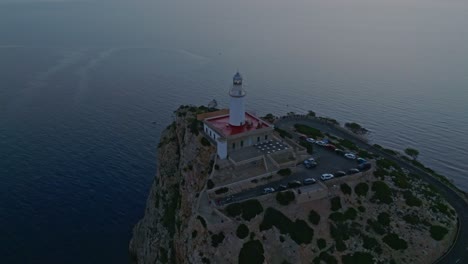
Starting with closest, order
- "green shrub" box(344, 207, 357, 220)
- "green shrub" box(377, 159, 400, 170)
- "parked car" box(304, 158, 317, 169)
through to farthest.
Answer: "green shrub" box(344, 207, 357, 220)
"parked car" box(304, 158, 317, 169)
"green shrub" box(377, 159, 400, 170)

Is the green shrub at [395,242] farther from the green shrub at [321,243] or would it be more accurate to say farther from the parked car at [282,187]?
the parked car at [282,187]

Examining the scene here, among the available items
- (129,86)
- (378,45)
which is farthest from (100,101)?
(378,45)

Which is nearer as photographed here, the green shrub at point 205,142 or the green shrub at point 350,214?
the green shrub at point 350,214

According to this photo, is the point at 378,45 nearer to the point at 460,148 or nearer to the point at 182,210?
the point at 460,148

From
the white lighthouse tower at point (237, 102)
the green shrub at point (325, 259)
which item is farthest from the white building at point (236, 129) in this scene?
the green shrub at point (325, 259)

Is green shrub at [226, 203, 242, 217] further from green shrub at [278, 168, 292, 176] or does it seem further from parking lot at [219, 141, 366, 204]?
green shrub at [278, 168, 292, 176]

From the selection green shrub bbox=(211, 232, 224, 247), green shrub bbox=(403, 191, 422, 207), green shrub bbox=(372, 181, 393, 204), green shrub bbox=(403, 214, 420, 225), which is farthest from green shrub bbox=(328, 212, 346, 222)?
green shrub bbox=(211, 232, 224, 247)

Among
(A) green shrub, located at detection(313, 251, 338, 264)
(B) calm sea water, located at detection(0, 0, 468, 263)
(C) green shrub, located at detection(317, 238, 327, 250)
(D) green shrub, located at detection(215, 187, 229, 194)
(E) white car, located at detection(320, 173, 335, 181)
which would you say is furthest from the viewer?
(B) calm sea water, located at detection(0, 0, 468, 263)
